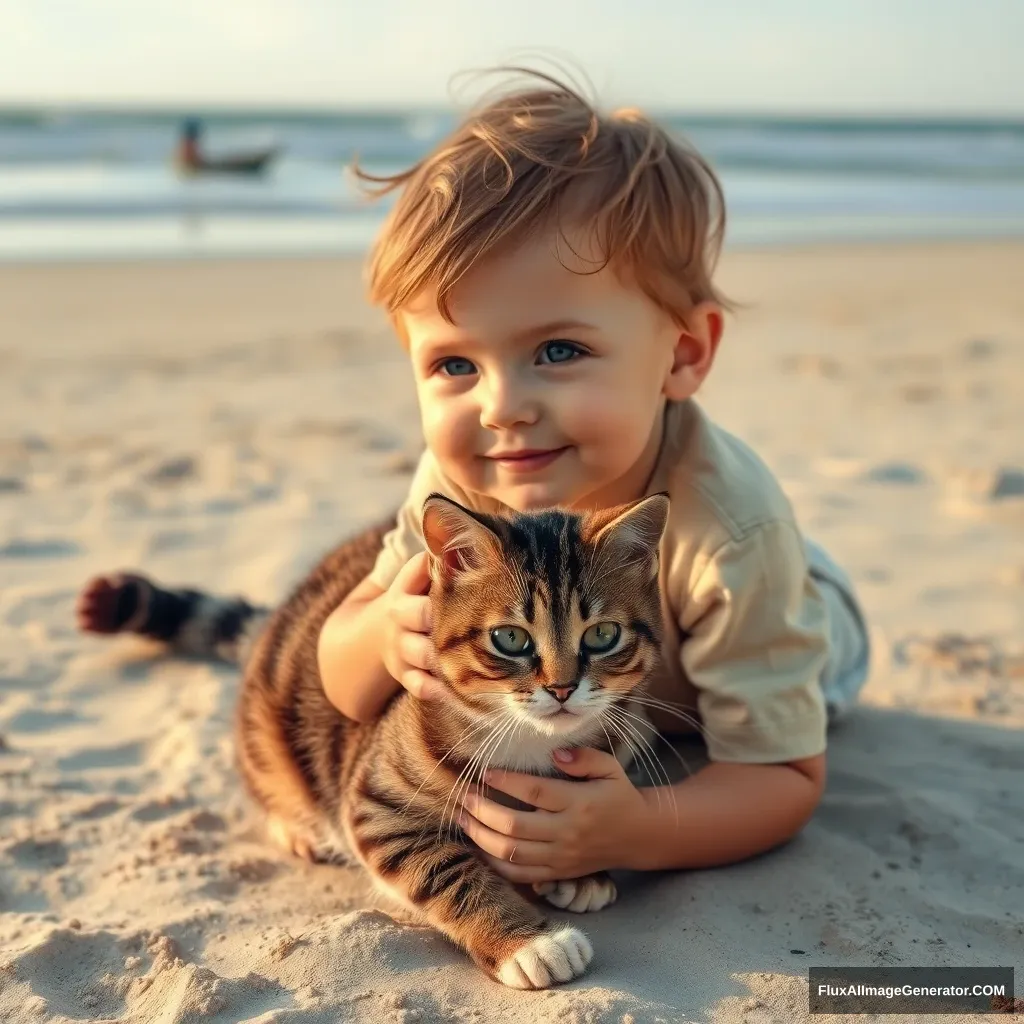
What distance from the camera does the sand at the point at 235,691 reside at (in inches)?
90.5

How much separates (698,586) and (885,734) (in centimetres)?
101

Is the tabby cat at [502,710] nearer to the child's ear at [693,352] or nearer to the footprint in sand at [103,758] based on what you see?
the child's ear at [693,352]

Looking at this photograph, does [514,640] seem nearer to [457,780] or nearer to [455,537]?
[455,537]

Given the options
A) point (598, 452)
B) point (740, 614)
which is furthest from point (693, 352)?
point (740, 614)

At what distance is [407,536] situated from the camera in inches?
115

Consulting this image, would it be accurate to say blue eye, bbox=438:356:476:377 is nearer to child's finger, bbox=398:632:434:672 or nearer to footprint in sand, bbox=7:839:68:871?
child's finger, bbox=398:632:434:672

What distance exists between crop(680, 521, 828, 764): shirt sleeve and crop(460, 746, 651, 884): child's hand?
300mm

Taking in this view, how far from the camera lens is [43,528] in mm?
Result: 4895

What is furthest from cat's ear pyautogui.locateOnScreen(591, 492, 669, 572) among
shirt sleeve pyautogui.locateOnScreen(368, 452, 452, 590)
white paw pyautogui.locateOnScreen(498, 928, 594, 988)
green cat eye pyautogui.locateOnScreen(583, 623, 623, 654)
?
white paw pyautogui.locateOnScreen(498, 928, 594, 988)

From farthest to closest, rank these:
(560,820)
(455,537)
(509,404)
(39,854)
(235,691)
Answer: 1. (235,691)
2. (39,854)
3. (509,404)
4. (560,820)
5. (455,537)

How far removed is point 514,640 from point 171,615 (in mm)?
1868

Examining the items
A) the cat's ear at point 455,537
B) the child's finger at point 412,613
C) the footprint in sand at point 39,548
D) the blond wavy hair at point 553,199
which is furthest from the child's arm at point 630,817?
the footprint in sand at point 39,548

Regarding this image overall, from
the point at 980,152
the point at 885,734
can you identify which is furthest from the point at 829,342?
the point at 980,152

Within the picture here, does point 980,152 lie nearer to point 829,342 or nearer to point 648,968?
point 829,342
